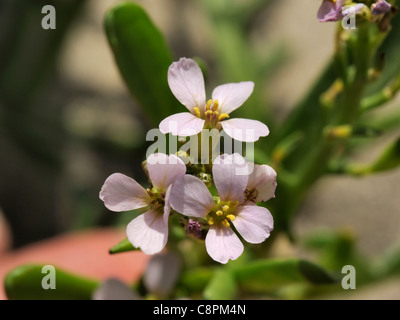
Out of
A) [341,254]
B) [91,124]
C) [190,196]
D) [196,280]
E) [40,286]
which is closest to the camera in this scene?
[190,196]

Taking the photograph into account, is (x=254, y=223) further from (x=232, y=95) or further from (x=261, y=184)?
(x=232, y=95)

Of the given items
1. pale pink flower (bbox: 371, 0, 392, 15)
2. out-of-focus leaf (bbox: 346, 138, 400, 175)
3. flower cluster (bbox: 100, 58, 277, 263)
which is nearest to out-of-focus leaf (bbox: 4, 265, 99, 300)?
flower cluster (bbox: 100, 58, 277, 263)

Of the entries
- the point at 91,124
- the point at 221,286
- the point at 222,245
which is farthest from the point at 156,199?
the point at 91,124

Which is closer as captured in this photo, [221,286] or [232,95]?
[232,95]

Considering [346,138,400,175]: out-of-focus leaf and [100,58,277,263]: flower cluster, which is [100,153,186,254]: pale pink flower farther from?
[346,138,400,175]: out-of-focus leaf

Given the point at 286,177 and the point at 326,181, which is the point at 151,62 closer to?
the point at 286,177

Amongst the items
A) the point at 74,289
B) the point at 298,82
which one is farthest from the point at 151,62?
the point at 298,82

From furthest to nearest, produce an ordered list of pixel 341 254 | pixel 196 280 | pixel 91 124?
pixel 91 124, pixel 341 254, pixel 196 280

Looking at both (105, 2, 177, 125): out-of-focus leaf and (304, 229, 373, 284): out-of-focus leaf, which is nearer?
(105, 2, 177, 125): out-of-focus leaf
